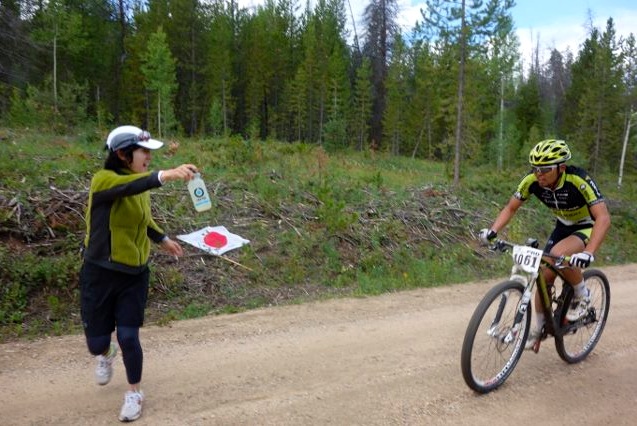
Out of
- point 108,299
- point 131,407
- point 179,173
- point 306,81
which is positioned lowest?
point 131,407

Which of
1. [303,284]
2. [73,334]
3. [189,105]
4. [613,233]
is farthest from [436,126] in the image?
[73,334]

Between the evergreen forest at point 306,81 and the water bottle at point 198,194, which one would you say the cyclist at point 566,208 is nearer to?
the water bottle at point 198,194

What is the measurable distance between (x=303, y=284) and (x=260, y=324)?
221 centimetres

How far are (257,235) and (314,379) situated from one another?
505 centimetres

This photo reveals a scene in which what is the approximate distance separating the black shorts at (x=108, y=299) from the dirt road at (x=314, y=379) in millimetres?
726

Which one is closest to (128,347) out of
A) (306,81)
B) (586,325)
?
(586,325)

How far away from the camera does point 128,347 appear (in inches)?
141

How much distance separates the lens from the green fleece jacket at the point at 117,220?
11.0 ft

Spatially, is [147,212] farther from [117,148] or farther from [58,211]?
[58,211]

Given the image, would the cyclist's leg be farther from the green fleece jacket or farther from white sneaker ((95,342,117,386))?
white sneaker ((95,342,117,386))

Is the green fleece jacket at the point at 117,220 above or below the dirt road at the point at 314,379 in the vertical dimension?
above

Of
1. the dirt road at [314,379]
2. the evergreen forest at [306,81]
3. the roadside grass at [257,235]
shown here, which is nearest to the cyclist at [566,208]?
the dirt road at [314,379]

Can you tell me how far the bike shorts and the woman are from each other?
373cm

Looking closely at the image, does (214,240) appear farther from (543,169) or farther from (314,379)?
(543,169)
